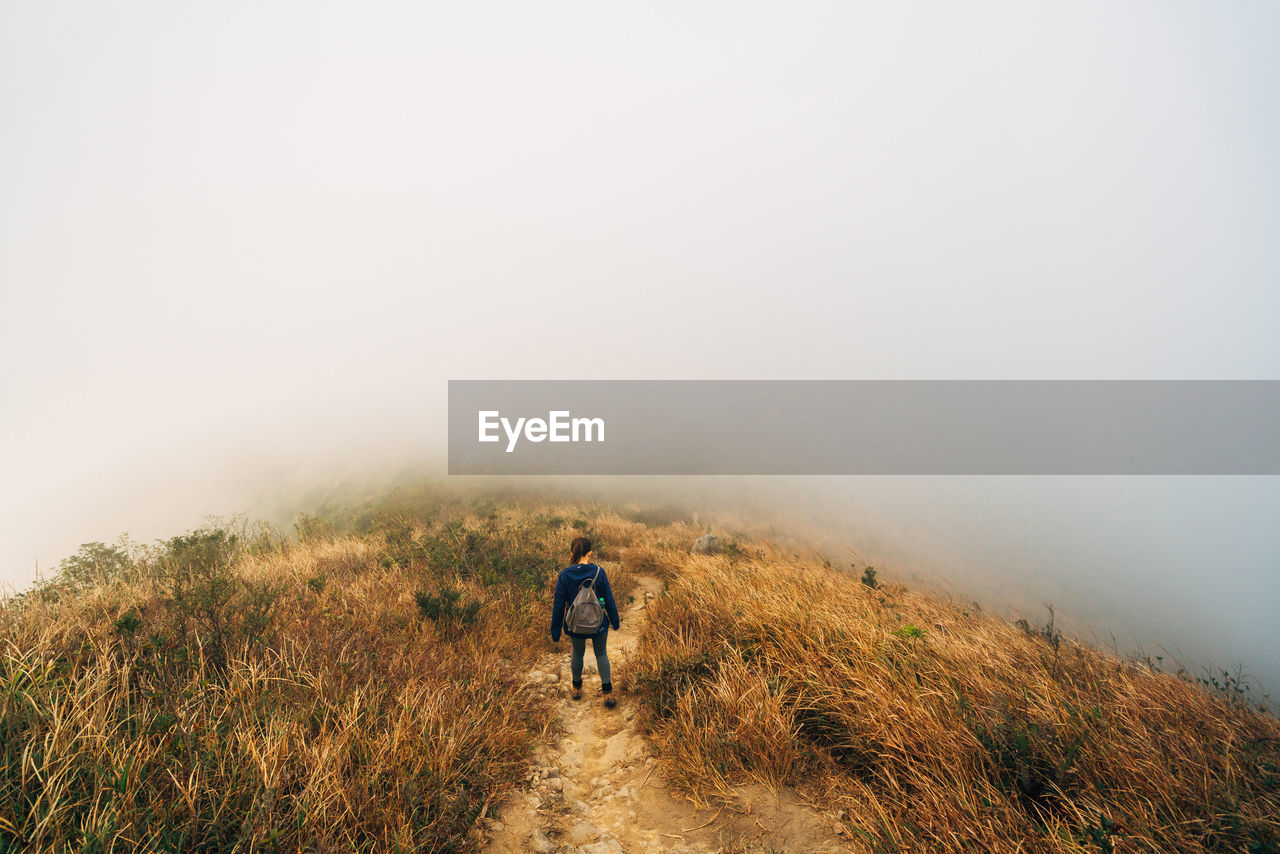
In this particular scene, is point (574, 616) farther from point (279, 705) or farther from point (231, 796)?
point (231, 796)

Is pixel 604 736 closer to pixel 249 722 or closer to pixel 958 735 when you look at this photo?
pixel 249 722

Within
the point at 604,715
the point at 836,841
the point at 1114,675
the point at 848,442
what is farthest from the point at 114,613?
the point at 848,442

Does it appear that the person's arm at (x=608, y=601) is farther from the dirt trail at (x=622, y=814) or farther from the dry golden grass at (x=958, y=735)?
the dirt trail at (x=622, y=814)

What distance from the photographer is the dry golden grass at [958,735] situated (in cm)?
279

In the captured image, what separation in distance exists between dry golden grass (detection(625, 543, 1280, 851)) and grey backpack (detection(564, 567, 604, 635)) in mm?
877

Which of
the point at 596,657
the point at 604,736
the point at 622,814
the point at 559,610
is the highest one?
the point at 559,610

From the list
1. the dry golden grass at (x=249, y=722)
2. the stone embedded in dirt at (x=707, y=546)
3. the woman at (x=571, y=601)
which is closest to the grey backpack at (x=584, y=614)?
the woman at (x=571, y=601)

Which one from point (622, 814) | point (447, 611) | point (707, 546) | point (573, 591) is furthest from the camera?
point (707, 546)

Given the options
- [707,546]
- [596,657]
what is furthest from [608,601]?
[707,546]

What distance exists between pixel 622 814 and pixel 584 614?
2.14 meters

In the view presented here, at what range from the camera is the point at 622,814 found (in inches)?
Answer: 158

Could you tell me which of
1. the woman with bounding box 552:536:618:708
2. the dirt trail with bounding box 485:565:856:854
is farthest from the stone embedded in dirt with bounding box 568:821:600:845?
the woman with bounding box 552:536:618:708

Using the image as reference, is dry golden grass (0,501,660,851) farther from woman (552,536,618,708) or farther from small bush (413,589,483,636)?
woman (552,536,618,708)

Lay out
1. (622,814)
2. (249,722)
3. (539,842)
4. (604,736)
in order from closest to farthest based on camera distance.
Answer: (249,722), (539,842), (622,814), (604,736)
